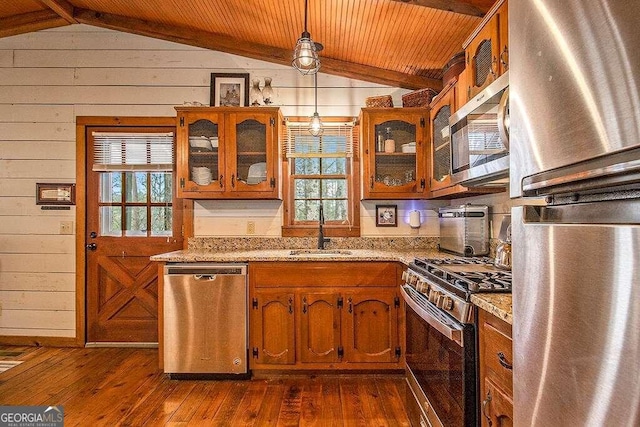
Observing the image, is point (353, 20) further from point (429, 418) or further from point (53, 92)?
point (53, 92)

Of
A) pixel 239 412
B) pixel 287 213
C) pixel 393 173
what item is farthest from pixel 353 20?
pixel 239 412

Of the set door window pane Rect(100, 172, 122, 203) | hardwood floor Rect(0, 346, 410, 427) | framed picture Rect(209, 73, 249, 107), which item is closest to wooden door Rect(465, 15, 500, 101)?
hardwood floor Rect(0, 346, 410, 427)

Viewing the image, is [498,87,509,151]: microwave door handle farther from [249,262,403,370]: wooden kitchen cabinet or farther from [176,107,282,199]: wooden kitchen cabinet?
[176,107,282,199]: wooden kitchen cabinet

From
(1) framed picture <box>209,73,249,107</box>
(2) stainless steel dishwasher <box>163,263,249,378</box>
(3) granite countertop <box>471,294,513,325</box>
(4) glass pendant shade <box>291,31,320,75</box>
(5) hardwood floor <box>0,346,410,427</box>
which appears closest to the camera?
(3) granite countertop <box>471,294,513,325</box>

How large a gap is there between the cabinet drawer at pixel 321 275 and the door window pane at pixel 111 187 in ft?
5.66

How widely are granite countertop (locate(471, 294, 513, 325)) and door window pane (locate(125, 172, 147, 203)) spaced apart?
10.4ft

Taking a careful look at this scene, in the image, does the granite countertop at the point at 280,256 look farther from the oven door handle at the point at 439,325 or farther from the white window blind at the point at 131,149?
the white window blind at the point at 131,149

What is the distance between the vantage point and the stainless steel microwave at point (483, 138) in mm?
1654

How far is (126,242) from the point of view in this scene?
11.7 ft

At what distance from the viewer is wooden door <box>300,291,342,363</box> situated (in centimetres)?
277

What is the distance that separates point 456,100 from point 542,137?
1.86 metres

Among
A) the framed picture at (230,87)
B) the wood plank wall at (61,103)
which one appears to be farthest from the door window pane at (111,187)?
the framed picture at (230,87)

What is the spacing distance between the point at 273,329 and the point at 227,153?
4.78 feet

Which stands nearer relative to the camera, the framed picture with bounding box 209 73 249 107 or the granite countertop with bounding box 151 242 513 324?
the granite countertop with bounding box 151 242 513 324
